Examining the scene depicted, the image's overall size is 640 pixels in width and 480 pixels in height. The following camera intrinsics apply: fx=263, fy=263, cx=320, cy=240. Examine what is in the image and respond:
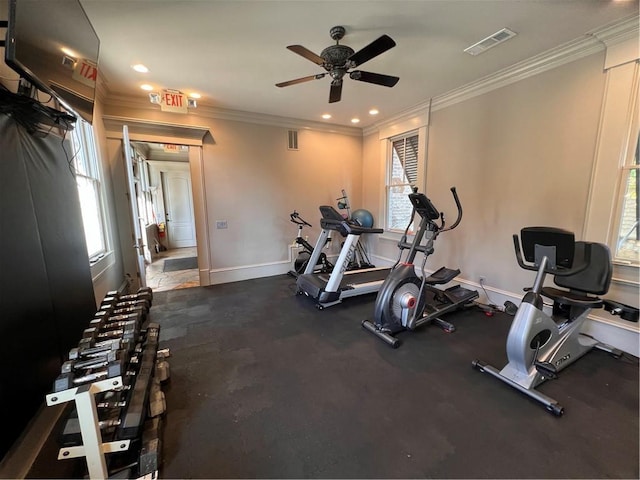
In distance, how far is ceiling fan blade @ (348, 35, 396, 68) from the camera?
2061 mm

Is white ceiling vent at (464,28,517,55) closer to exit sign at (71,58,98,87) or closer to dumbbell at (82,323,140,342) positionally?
exit sign at (71,58,98,87)

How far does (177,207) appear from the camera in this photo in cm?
815

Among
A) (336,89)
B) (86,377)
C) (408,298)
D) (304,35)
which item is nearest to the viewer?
(86,377)

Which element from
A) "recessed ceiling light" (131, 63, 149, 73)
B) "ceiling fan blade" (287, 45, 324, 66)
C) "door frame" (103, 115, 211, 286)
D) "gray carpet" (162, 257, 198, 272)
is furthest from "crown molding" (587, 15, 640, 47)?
"gray carpet" (162, 257, 198, 272)

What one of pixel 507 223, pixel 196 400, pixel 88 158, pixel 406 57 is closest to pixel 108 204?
pixel 88 158

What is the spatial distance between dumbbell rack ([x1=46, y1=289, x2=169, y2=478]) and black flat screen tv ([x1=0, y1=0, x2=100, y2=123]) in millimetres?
1440

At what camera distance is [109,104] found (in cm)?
388

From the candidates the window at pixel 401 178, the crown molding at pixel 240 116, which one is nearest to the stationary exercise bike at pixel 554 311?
the window at pixel 401 178

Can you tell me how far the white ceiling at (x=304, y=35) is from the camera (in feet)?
6.93

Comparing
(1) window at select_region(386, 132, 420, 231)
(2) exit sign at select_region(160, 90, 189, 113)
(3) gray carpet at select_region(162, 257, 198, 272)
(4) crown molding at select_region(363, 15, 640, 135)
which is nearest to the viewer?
(4) crown molding at select_region(363, 15, 640, 135)

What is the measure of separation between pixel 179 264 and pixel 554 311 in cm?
677

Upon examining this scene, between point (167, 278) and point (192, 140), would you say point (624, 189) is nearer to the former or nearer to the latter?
point (192, 140)

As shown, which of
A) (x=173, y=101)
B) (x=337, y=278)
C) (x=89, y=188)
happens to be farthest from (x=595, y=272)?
(x=89, y=188)

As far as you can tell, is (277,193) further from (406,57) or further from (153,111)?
(406,57)
